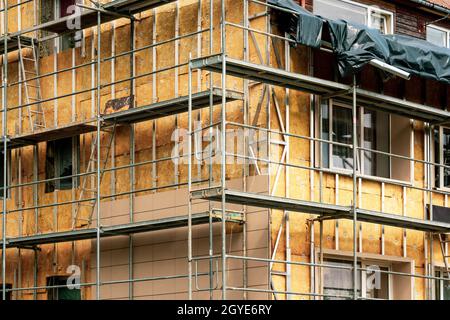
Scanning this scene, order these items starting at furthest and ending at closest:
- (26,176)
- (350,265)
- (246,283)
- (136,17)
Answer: (26,176), (136,17), (350,265), (246,283)

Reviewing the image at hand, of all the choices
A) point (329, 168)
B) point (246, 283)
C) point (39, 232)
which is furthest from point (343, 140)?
point (39, 232)

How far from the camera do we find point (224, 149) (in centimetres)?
2303

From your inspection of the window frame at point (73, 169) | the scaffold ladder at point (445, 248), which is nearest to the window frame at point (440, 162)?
the scaffold ladder at point (445, 248)

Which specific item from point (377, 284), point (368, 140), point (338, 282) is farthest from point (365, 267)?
point (368, 140)

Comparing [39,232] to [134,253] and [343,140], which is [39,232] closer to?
[134,253]

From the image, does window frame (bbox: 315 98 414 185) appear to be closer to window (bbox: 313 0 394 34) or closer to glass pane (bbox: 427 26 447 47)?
window (bbox: 313 0 394 34)

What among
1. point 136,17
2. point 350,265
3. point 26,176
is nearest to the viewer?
point 350,265

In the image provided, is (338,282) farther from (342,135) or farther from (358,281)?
(342,135)

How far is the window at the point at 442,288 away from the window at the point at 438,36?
5177mm

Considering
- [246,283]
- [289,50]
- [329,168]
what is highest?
[289,50]

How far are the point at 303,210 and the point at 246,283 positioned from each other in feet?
5.53

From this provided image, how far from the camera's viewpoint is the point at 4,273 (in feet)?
89.4

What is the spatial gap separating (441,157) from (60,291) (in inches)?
333

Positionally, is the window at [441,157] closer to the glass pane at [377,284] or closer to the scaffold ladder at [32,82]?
the glass pane at [377,284]
